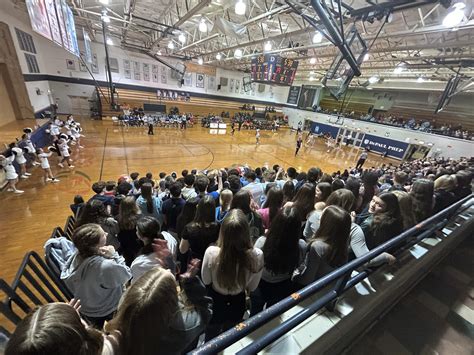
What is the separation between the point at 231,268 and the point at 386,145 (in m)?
20.4

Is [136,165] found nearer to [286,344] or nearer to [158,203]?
[158,203]

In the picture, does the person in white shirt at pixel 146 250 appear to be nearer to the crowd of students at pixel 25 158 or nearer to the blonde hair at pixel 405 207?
the blonde hair at pixel 405 207

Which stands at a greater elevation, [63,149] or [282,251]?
[282,251]

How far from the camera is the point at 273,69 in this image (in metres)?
9.33

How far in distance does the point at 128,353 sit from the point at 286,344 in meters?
0.93

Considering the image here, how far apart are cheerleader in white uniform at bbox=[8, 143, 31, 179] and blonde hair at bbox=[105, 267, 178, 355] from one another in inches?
286

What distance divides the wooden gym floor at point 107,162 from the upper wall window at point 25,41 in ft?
12.8

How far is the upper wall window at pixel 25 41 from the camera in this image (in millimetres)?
9766

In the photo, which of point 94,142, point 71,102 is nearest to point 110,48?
point 71,102

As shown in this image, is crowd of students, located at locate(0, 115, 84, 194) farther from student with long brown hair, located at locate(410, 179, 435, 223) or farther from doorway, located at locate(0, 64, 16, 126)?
student with long brown hair, located at locate(410, 179, 435, 223)

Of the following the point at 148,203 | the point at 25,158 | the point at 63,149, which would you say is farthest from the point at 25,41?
the point at 148,203

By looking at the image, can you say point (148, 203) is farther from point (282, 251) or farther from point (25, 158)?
point (25, 158)

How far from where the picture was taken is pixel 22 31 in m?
10.1

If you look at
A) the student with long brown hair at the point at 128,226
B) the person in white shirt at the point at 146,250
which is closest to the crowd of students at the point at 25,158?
the student with long brown hair at the point at 128,226
